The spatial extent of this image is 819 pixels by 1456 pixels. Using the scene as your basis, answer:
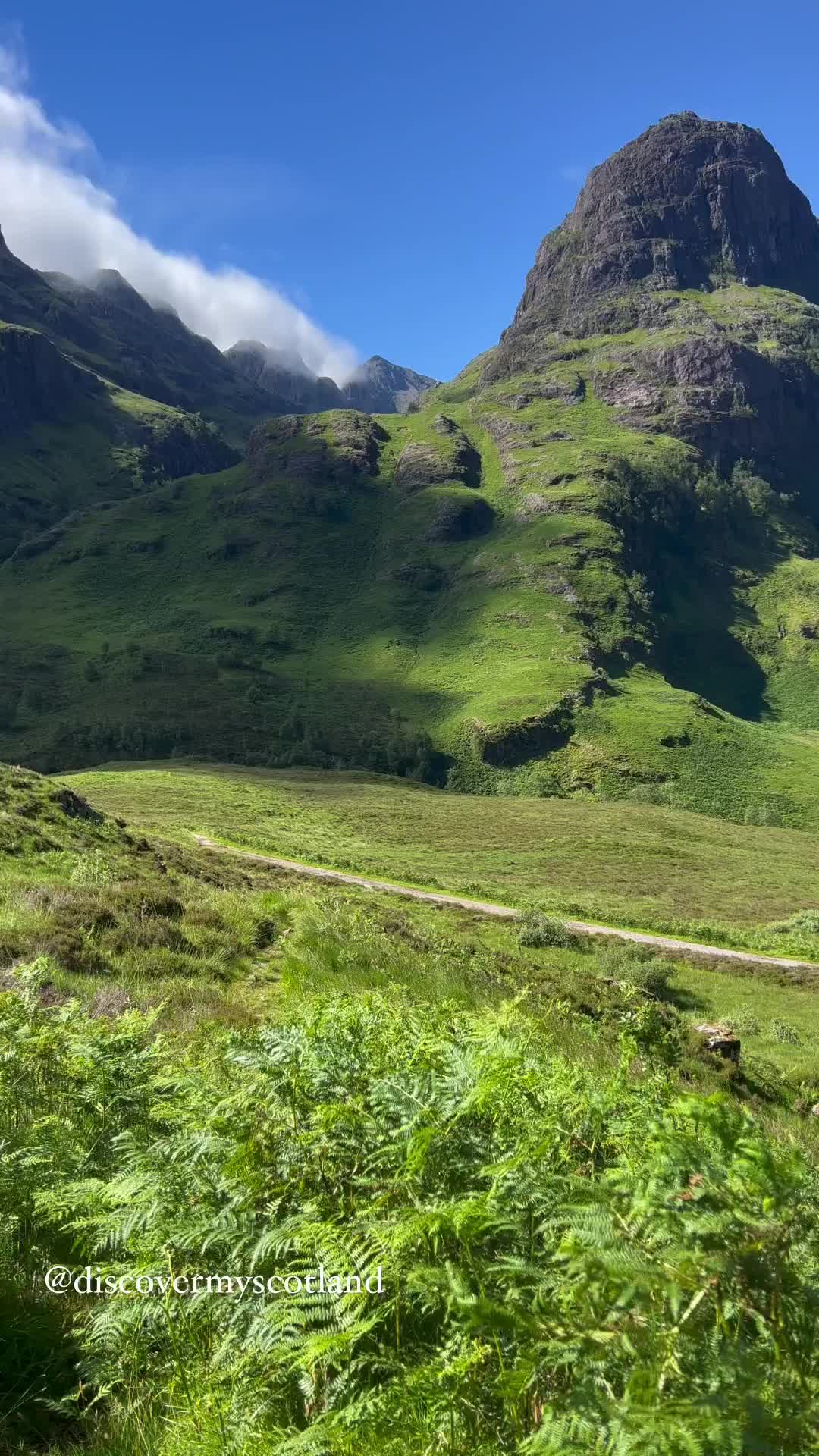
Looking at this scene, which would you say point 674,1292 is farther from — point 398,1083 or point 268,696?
point 268,696

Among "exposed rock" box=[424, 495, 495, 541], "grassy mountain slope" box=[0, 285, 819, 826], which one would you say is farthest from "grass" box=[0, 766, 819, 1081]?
"exposed rock" box=[424, 495, 495, 541]

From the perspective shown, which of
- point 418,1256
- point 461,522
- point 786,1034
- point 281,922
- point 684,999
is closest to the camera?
point 418,1256

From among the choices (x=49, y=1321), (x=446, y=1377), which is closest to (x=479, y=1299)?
(x=446, y=1377)

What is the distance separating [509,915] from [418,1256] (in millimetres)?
35538

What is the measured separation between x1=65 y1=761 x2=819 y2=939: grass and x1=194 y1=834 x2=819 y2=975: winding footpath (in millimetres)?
3000

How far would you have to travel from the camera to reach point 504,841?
71.5 metres

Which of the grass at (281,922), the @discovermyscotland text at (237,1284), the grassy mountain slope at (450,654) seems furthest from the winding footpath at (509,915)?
the grassy mountain slope at (450,654)

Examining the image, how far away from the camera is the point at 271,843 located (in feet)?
177

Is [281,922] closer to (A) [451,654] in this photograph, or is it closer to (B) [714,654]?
(A) [451,654]

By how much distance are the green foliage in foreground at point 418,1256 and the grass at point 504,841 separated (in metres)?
41.5

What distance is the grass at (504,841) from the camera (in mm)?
50406

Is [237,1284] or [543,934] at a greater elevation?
[237,1284]

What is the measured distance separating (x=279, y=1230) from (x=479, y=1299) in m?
1.04

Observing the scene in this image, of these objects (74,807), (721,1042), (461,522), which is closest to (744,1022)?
(721,1042)
